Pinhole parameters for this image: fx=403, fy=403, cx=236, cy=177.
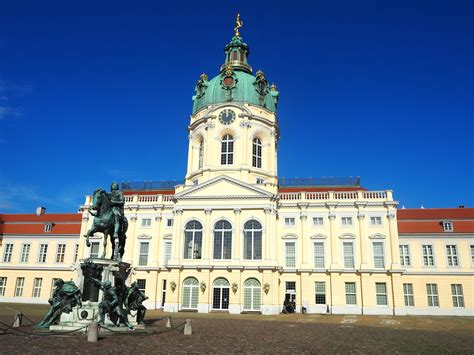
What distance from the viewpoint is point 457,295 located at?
41.6 meters

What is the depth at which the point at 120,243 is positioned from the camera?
63.7ft

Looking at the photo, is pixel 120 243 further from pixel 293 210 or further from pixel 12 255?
pixel 12 255

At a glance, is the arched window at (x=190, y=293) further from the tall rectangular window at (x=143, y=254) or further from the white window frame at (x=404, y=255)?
the white window frame at (x=404, y=255)

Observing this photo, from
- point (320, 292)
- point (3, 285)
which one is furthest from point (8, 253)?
point (320, 292)

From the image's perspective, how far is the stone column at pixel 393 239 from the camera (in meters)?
41.6

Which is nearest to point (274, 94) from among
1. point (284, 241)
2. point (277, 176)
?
point (277, 176)

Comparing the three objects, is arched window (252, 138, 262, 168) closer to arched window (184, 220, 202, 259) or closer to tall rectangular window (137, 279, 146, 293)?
arched window (184, 220, 202, 259)

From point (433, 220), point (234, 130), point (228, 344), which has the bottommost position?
point (228, 344)

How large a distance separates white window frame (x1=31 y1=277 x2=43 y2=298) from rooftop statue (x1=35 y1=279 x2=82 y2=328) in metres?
37.0

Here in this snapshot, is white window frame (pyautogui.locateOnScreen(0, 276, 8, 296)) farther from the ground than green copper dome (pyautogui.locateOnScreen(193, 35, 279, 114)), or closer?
closer

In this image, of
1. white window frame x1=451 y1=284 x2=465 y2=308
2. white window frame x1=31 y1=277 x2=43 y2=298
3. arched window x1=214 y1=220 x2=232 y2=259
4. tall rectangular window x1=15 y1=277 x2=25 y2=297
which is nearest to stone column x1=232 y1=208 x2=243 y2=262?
arched window x1=214 y1=220 x2=232 y2=259

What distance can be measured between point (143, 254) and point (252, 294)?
14.5 metres

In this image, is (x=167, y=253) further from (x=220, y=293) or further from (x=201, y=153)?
(x=201, y=153)

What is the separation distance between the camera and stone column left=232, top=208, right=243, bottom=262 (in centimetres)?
4112
